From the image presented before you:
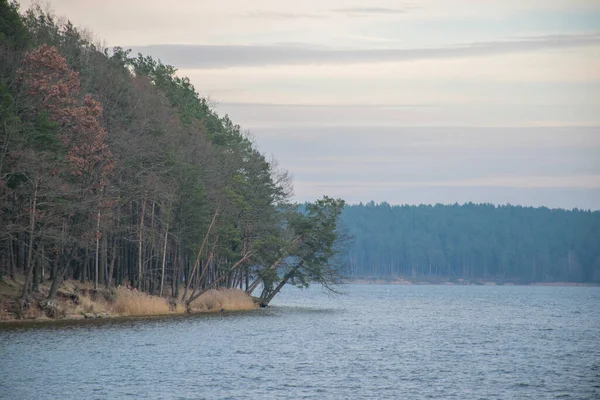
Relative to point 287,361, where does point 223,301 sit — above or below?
above

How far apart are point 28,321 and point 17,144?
35.6 ft

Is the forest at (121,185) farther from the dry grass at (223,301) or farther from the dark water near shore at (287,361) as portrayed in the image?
the dark water near shore at (287,361)

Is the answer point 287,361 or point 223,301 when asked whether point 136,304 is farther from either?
point 287,361

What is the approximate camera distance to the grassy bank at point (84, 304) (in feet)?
185

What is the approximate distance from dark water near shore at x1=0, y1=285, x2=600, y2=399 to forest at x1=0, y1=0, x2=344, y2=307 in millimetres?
7587

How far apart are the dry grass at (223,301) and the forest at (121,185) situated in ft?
4.14

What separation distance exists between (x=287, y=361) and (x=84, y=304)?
2321cm

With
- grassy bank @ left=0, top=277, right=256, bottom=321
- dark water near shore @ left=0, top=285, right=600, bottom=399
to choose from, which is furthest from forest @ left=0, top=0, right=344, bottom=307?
dark water near shore @ left=0, top=285, right=600, bottom=399

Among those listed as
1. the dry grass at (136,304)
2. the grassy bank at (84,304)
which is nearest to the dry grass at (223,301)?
the grassy bank at (84,304)

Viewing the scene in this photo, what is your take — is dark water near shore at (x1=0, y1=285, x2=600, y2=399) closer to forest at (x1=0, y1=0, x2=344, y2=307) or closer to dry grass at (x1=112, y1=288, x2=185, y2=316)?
dry grass at (x1=112, y1=288, x2=185, y2=316)

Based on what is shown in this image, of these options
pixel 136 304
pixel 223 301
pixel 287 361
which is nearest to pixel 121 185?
pixel 136 304

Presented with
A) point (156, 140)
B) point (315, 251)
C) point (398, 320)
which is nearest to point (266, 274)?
point (315, 251)

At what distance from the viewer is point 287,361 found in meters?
43.3

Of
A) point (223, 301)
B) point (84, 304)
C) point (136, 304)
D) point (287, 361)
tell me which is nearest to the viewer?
point (287, 361)
